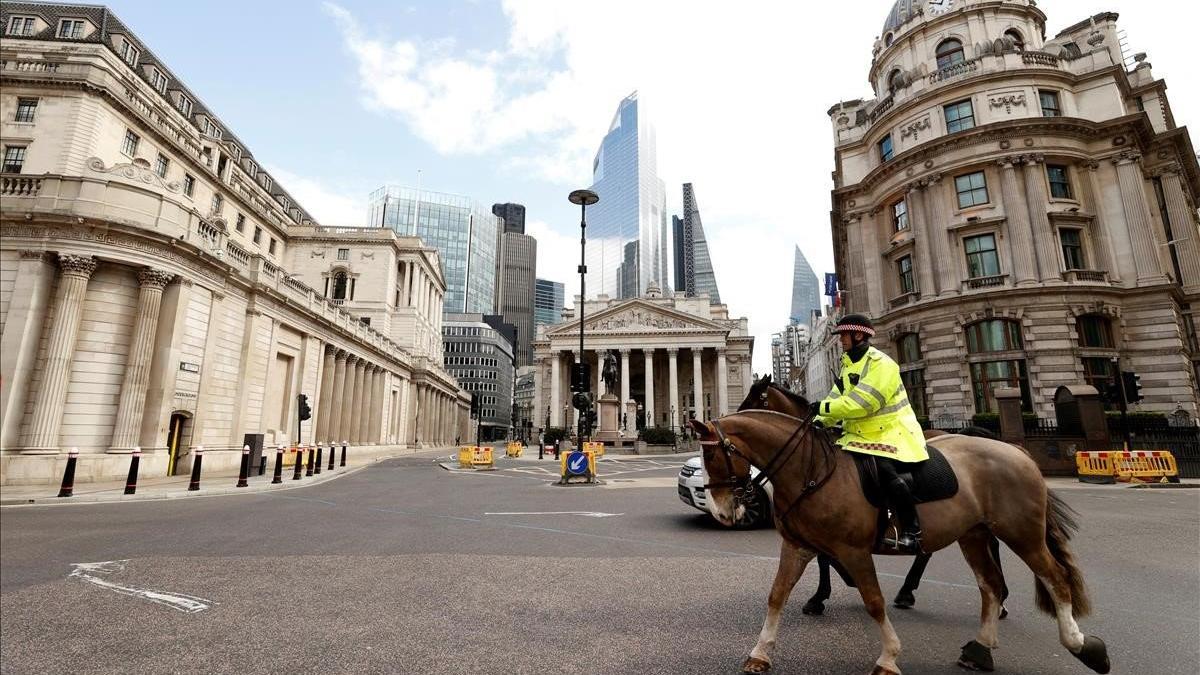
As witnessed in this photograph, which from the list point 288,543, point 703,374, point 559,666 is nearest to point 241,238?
point 288,543

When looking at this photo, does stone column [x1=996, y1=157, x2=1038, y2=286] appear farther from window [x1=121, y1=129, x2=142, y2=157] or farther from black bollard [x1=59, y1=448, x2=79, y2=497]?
window [x1=121, y1=129, x2=142, y2=157]

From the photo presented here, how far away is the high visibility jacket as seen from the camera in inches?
151

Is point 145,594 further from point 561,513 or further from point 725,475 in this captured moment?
point 561,513

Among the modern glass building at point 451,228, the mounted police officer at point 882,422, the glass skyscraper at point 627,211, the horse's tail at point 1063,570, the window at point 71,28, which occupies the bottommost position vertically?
the horse's tail at point 1063,570

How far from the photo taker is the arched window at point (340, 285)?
51469 mm

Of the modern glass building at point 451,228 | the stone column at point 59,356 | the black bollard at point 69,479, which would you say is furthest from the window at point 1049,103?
the modern glass building at point 451,228

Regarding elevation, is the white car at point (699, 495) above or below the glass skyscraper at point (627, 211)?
below

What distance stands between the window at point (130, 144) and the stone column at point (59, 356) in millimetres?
19013

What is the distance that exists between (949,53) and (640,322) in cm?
5142

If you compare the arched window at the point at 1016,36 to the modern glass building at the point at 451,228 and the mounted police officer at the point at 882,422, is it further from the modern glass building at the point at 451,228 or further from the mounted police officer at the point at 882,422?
the modern glass building at the point at 451,228

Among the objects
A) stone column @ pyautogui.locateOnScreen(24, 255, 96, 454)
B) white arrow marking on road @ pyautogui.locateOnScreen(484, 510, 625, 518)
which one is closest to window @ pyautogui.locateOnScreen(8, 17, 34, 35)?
stone column @ pyautogui.locateOnScreen(24, 255, 96, 454)

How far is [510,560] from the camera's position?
6871mm

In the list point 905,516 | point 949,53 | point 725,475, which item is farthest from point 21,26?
point 949,53

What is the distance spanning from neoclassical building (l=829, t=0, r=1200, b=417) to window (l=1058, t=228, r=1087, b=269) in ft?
0.36
